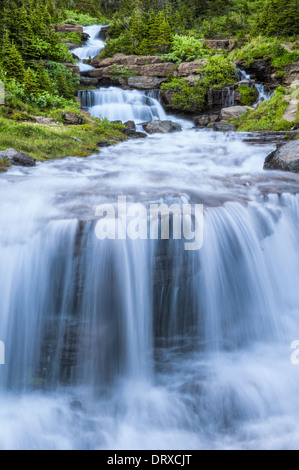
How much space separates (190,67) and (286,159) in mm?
17533

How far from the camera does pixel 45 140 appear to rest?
9.98 meters

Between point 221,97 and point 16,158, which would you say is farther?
point 221,97

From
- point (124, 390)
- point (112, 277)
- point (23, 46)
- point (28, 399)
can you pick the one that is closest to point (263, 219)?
point (112, 277)

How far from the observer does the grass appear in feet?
29.5

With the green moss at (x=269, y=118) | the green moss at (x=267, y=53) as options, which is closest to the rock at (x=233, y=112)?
the green moss at (x=269, y=118)

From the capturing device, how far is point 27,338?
3754 mm

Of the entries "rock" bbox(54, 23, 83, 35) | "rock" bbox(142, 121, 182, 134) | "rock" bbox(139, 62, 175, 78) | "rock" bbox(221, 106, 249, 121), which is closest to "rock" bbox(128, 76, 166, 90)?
"rock" bbox(139, 62, 175, 78)

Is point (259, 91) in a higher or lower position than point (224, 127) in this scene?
higher

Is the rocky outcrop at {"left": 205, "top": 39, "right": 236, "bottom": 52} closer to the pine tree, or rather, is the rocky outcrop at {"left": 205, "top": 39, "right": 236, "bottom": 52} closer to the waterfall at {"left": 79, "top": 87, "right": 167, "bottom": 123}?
the waterfall at {"left": 79, "top": 87, "right": 167, "bottom": 123}

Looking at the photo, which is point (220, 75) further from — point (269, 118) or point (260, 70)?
point (269, 118)

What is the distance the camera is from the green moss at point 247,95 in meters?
17.2

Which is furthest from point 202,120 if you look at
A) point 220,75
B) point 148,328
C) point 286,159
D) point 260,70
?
point 148,328

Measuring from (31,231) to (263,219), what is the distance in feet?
12.2
